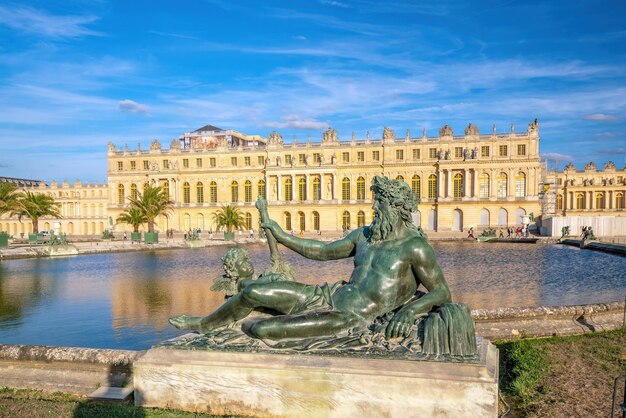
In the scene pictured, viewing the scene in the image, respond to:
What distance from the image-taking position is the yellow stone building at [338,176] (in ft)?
173

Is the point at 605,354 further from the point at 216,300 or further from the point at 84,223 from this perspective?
the point at 84,223

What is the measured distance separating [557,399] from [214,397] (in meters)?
2.80

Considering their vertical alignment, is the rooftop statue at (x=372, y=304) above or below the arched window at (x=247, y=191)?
below

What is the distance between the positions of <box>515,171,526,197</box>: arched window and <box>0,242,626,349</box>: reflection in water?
33.9m

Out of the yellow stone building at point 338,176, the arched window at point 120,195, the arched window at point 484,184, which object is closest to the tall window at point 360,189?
the yellow stone building at point 338,176

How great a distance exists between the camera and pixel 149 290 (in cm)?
1188

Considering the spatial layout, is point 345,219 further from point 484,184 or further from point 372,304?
point 372,304

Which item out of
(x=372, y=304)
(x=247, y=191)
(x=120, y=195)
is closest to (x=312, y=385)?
(x=372, y=304)

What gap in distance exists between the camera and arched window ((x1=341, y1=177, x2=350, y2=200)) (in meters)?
58.1

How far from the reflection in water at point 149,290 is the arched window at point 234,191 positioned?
134 ft

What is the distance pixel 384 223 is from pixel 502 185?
52.8m

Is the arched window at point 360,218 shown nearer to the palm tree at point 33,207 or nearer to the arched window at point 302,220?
the arched window at point 302,220

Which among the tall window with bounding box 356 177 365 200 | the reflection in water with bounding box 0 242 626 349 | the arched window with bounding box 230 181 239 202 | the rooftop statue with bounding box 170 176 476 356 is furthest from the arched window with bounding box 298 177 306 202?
the rooftop statue with bounding box 170 176 476 356

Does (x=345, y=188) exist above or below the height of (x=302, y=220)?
above
